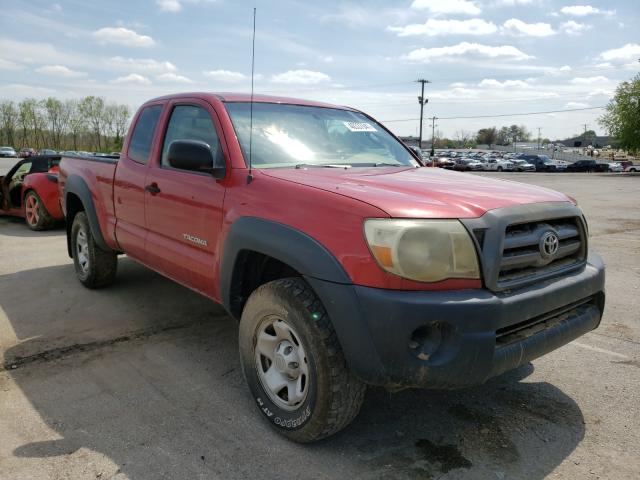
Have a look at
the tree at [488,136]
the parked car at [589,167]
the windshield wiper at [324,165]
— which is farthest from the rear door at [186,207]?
the tree at [488,136]

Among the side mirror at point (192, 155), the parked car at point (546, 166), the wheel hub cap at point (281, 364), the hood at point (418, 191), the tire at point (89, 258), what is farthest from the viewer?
the parked car at point (546, 166)

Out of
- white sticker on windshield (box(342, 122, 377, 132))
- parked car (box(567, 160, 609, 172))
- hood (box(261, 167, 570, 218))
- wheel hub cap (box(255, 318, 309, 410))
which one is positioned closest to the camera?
hood (box(261, 167, 570, 218))

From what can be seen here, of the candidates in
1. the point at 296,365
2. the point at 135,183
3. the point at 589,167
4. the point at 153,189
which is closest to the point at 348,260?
the point at 296,365

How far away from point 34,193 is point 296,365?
28.7 feet

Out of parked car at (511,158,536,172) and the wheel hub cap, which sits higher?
parked car at (511,158,536,172)

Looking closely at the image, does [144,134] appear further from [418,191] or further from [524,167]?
[524,167]

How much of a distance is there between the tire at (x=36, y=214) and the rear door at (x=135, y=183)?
5.66 meters

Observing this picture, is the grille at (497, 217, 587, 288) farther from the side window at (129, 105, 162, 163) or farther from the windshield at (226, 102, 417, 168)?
the side window at (129, 105, 162, 163)

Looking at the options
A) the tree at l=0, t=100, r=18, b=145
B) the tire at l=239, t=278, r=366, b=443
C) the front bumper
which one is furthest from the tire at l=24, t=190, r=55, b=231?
the tree at l=0, t=100, r=18, b=145

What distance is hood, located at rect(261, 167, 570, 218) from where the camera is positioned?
93.1 inches

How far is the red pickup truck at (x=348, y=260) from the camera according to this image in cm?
226

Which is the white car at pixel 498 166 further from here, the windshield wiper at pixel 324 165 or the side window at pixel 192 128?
the windshield wiper at pixel 324 165

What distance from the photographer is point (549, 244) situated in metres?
2.60

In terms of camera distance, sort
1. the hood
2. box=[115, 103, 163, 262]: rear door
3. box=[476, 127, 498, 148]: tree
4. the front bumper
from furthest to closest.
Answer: box=[476, 127, 498, 148]: tree → box=[115, 103, 163, 262]: rear door → the hood → the front bumper
